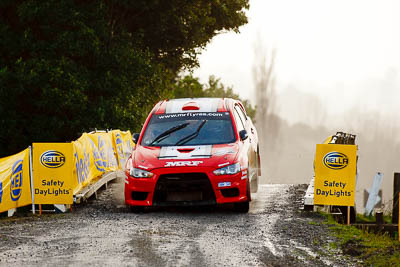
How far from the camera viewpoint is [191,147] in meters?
12.0

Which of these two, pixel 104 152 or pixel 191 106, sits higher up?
pixel 191 106

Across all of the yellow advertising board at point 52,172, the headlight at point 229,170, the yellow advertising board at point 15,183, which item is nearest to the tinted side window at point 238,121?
the headlight at point 229,170

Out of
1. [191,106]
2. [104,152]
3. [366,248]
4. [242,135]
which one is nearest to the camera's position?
[366,248]

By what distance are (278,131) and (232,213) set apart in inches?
2695

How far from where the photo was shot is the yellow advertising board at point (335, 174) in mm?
11461

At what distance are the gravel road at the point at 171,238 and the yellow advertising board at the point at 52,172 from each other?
1.40 ft

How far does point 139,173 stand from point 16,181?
2.47 meters

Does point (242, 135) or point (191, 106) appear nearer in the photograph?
point (242, 135)

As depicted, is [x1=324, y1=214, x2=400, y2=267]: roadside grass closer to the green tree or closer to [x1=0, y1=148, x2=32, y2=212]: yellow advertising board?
[x1=0, y1=148, x2=32, y2=212]: yellow advertising board

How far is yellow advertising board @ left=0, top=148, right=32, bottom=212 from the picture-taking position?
483 inches

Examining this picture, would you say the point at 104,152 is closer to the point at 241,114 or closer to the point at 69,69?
the point at 241,114

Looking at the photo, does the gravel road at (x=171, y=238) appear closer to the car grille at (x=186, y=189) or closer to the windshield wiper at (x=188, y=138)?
the car grille at (x=186, y=189)

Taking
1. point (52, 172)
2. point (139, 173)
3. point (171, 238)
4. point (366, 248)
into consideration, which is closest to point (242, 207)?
point (139, 173)

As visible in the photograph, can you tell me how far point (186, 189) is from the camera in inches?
451
